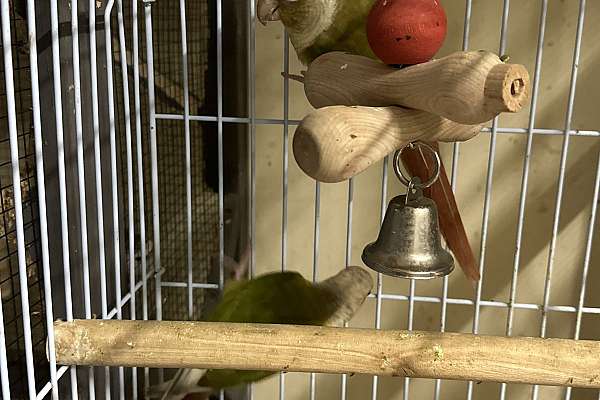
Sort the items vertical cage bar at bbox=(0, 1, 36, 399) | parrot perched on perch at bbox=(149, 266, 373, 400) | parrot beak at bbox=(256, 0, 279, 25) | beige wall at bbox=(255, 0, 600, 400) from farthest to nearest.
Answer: beige wall at bbox=(255, 0, 600, 400), parrot perched on perch at bbox=(149, 266, 373, 400), parrot beak at bbox=(256, 0, 279, 25), vertical cage bar at bbox=(0, 1, 36, 399)

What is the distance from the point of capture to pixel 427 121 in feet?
2.05

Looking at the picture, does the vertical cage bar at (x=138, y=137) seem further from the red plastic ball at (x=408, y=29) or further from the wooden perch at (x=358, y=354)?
the red plastic ball at (x=408, y=29)

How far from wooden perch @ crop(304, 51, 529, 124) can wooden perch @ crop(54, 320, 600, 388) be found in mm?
228

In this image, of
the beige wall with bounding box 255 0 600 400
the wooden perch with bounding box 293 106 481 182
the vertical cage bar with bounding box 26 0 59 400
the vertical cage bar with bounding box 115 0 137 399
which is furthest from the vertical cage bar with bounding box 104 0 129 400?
the beige wall with bounding box 255 0 600 400

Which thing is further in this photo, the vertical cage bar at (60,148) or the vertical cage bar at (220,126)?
the vertical cage bar at (220,126)

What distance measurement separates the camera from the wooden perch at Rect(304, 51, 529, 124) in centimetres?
54

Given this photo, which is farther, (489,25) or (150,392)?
(489,25)

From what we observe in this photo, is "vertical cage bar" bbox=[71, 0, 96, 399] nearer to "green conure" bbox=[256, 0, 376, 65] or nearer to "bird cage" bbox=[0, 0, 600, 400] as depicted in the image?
"bird cage" bbox=[0, 0, 600, 400]

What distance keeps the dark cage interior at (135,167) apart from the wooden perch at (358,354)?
8cm

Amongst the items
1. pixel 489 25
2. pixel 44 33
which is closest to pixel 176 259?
pixel 44 33

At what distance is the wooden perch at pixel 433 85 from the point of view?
0.54 m

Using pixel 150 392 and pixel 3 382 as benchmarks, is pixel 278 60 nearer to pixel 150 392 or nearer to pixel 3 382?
pixel 150 392

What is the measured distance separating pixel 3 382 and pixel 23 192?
182 millimetres

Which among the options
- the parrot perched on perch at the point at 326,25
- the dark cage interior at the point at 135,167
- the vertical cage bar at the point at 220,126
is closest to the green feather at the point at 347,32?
the parrot perched on perch at the point at 326,25
